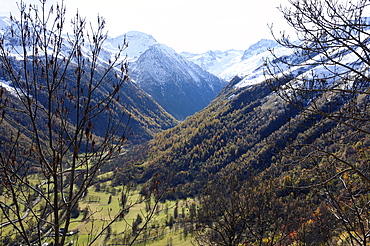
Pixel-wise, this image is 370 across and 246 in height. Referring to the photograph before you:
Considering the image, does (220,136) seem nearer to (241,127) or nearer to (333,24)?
(241,127)

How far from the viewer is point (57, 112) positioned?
482cm

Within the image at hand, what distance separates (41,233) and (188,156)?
17654cm

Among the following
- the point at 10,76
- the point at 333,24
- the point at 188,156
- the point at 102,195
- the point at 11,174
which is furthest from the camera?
the point at 188,156

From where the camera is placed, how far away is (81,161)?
4.99 meters

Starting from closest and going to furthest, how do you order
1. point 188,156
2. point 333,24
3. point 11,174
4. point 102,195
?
point 11,174, point 333,24, point 102,195, point 188,156

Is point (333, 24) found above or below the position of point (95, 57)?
below

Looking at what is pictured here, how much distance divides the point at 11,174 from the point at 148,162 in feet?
626

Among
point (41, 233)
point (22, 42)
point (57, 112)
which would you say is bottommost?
point (41, 233)

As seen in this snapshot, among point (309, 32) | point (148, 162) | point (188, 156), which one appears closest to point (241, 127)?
point (188, 156)

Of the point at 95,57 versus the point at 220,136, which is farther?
the point at 220,136

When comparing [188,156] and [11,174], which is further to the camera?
[188,156]

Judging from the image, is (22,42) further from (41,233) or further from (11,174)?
(41,233)

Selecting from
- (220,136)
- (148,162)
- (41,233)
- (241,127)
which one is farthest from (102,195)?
(41,233)

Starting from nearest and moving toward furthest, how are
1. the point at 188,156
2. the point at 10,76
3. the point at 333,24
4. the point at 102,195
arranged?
the point at 10,76 < the point at 333,24 < the point at 102,195 < the point at 188,156
